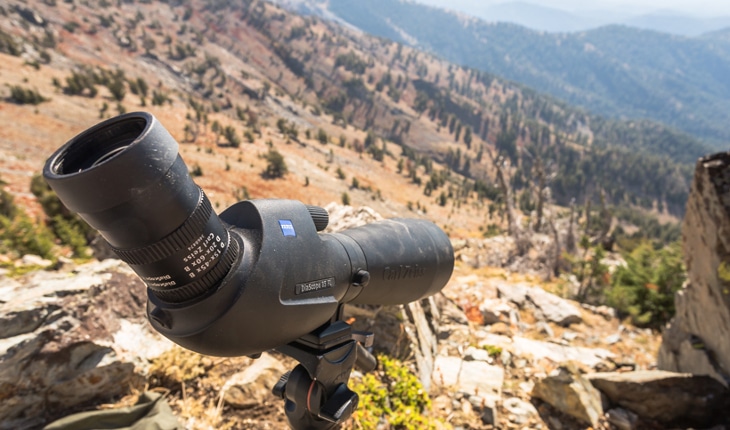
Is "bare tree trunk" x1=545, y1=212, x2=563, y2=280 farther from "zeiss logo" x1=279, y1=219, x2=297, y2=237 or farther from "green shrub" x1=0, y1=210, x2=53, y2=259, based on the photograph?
"green shrub" x1=0, y1=210, x2=53, y2=259

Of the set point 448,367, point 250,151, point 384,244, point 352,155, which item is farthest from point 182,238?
point 352,155

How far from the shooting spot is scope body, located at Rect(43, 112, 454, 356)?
3.24 ft

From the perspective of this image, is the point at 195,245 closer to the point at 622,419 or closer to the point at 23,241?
the point at 622,419

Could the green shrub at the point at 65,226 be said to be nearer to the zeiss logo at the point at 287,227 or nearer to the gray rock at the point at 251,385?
the gray rock at the point at 251,385

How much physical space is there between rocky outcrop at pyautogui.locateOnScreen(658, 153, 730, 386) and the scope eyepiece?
5.00m

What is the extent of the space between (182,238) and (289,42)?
4204 inches

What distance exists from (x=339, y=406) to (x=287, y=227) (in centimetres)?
88

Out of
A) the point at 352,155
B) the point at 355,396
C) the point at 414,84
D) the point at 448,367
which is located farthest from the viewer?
the point at 414,84

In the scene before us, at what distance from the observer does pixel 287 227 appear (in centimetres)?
137

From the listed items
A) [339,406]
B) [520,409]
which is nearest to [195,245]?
[339,406]

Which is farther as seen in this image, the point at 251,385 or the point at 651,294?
the point at 651,294

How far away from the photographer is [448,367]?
4547 mm

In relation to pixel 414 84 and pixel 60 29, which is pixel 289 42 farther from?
pixel 60 29

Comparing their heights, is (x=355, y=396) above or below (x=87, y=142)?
below
